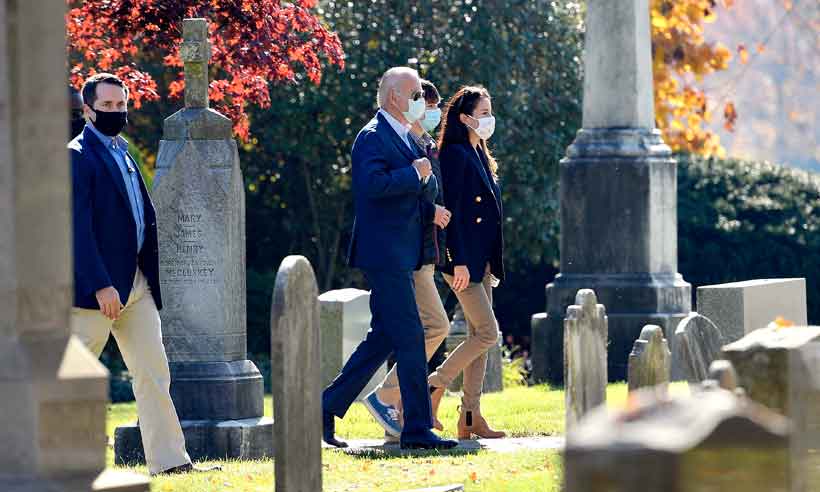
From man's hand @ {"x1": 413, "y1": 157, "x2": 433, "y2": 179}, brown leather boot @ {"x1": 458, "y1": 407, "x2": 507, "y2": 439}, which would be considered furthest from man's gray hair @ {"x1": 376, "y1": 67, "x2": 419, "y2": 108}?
brown leather boot @ {"x1": 458, "y1": 407, "x2": 507, "y2": 439}

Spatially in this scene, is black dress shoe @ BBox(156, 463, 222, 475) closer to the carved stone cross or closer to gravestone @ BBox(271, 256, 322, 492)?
gravestone @ BBox(271, 256, 322, 492)

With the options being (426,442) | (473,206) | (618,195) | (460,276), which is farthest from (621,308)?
(426,442)

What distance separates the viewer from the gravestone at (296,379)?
7059 mm

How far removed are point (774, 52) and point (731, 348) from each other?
78.5 metres

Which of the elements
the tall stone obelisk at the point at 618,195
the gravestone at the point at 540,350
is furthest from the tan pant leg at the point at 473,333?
the gravestone at the point at 540,350

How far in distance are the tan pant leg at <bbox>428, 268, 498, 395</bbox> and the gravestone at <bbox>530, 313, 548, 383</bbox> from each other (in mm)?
4637

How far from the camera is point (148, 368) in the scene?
9023 mm

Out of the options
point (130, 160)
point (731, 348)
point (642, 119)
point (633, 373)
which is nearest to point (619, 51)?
point (642, 119)

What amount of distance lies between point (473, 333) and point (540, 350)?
473 cm

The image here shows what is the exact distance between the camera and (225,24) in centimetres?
1361

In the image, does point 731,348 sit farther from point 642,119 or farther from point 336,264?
point 336,264

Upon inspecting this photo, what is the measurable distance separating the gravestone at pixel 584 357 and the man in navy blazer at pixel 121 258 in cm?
189

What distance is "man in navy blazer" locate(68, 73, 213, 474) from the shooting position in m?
8.84

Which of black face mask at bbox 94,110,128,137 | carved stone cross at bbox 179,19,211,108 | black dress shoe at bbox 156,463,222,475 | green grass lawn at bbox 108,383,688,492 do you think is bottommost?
black dress shoe at bbox 156,463,222,475
